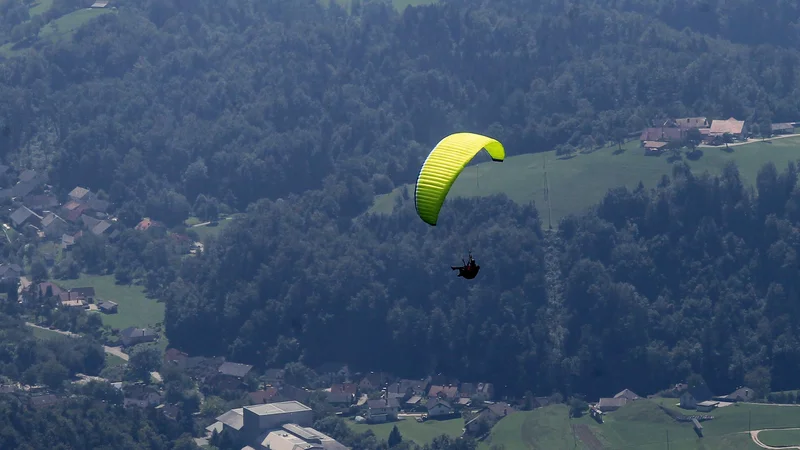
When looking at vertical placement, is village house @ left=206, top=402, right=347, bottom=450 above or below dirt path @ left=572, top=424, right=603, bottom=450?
above

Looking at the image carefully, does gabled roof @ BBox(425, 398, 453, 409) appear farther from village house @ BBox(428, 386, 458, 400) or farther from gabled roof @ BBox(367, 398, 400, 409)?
gabled roof @ BBox(367, 398, 400, 409)

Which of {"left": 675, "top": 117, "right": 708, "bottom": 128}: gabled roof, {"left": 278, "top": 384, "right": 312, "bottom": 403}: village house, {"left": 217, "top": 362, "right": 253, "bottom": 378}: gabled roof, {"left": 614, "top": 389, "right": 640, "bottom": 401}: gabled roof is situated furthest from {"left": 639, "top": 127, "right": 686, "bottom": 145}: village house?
{"left": 278, "top": 384, "right": 312, "bottom": 403}: village house

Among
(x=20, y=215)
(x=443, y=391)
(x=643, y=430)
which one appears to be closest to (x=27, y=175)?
(x=20, y=215)

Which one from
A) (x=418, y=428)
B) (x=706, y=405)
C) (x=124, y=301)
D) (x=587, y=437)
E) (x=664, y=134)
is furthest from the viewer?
(x=664, y=134)

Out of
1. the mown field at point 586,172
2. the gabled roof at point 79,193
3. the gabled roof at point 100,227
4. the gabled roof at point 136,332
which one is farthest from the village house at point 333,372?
the gabled roof at point 79,193

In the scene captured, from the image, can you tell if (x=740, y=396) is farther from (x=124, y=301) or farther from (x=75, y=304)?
(x=75, y=304)

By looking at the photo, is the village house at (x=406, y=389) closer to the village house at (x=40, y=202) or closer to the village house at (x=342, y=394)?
the village house at (x=342, y=394)

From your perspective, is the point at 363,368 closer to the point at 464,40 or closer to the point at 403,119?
the point at 403,119

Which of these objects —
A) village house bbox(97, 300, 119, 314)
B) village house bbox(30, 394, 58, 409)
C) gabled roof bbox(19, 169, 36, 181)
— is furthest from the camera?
gabled roof bbox(19, 169, 36, 181)
